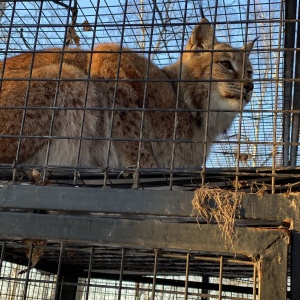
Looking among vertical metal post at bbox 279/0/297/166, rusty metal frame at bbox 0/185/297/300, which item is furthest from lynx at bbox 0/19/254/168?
rusty metal frame at bbox 0/185/297/300

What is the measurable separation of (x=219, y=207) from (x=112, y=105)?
5.04ft

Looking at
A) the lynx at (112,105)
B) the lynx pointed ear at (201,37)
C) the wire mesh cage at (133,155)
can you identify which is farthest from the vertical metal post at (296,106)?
the lynx pointed ear at (201,37)

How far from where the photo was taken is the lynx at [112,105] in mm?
3443

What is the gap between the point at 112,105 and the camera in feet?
10.6

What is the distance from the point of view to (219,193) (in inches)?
76.6

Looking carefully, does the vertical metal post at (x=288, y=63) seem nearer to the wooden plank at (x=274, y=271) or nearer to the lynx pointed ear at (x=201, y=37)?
the wooden plank at (x=274, y=271)

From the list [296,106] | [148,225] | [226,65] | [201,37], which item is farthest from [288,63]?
[148,225]

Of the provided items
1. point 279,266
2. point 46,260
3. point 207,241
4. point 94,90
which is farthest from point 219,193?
point 46,260

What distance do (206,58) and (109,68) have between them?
3.90 feet

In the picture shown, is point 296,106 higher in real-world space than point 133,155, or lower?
higher

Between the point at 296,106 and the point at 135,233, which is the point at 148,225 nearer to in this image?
the point at 135,233

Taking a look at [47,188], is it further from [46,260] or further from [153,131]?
[46,260]

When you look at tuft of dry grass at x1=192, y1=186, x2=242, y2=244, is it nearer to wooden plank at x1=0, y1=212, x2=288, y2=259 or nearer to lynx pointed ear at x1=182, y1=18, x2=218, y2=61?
wooden plank at x1=0, y1=212, x2=288, y2=259

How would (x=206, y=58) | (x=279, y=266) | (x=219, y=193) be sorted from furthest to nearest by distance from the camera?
1. (x=206, y=58)
2. (x=219, y=193)
3. (x=279, y=266)
